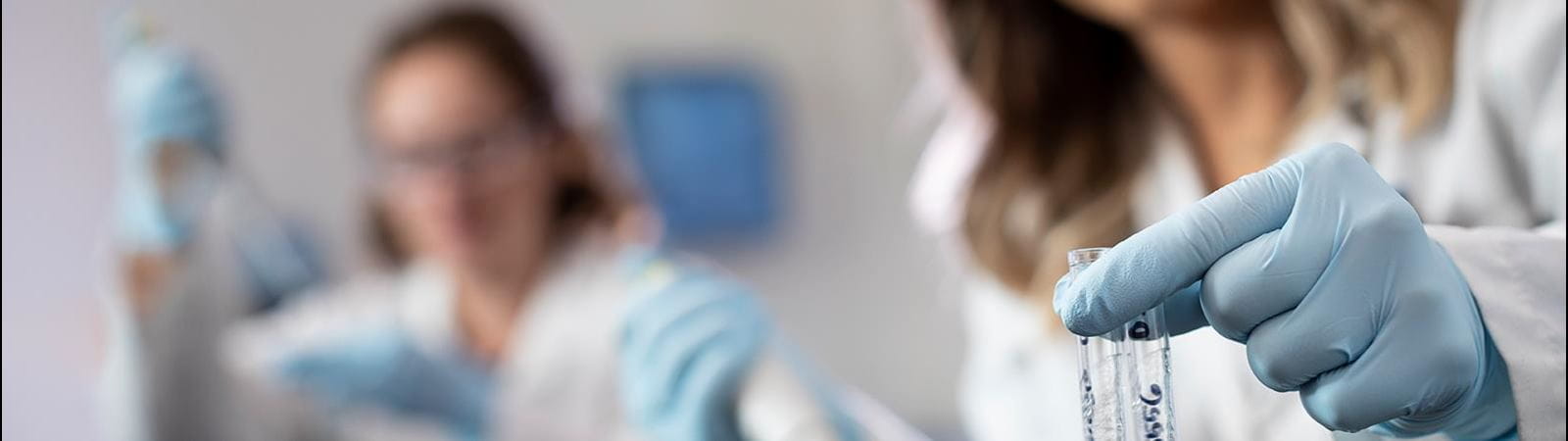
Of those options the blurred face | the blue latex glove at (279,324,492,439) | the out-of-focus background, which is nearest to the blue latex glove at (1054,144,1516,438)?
the blurred face

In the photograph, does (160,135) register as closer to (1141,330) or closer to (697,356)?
(697,356)

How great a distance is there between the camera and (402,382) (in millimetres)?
1919

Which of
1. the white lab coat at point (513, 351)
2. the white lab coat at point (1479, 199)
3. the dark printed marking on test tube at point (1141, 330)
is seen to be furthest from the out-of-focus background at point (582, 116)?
the dark printed marking on test tube at point (1141, 330)

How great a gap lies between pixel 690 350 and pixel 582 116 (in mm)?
1080

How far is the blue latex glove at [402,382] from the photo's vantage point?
1906mm

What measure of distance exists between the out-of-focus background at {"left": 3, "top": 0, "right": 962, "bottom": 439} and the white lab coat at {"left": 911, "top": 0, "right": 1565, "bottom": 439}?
131 cm

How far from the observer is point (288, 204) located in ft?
8.13

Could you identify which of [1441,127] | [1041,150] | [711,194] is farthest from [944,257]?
[711,194]

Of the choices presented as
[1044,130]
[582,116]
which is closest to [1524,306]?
[1044,130]

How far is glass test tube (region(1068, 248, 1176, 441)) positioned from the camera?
53 cm

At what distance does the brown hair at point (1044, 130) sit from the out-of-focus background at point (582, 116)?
110 centimetres

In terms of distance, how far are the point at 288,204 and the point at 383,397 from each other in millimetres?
711

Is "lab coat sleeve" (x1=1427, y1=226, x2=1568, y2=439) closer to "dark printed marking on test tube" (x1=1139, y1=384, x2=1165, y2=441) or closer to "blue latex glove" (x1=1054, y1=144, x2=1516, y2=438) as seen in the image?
"blue latex glove" (x1=1054, y1=144, x2=1516, y2=438)

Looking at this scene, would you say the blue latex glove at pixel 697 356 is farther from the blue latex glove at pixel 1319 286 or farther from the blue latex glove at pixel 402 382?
the blue latex glove at pixel 402 382
